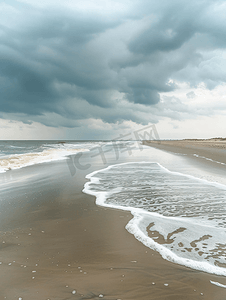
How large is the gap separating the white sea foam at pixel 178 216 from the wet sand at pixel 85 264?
0.22 metres

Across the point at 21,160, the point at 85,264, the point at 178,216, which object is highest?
the point at 21,160

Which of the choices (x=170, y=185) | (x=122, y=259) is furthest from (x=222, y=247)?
(x=170, y=185)

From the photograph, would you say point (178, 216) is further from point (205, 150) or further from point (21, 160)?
point (205, 150)

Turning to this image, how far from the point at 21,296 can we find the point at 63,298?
1.52 feet

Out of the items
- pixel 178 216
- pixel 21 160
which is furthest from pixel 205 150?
pixel 178 216

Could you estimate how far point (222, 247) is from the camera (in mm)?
2955

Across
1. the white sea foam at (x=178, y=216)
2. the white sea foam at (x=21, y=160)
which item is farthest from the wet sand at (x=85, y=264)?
the white sea foam at (x=21, y=160)

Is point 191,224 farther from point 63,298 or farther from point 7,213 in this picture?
point 7,213

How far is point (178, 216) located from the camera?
4.28 m

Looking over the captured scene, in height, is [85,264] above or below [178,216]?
above

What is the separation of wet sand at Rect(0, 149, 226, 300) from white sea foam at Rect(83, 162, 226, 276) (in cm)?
22

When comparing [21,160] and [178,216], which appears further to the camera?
[21,160]

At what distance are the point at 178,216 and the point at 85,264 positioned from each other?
2519mm

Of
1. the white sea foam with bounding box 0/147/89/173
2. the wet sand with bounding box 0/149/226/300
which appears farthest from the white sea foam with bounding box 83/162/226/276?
the white sea foam with bounding box 0/147/89/173
